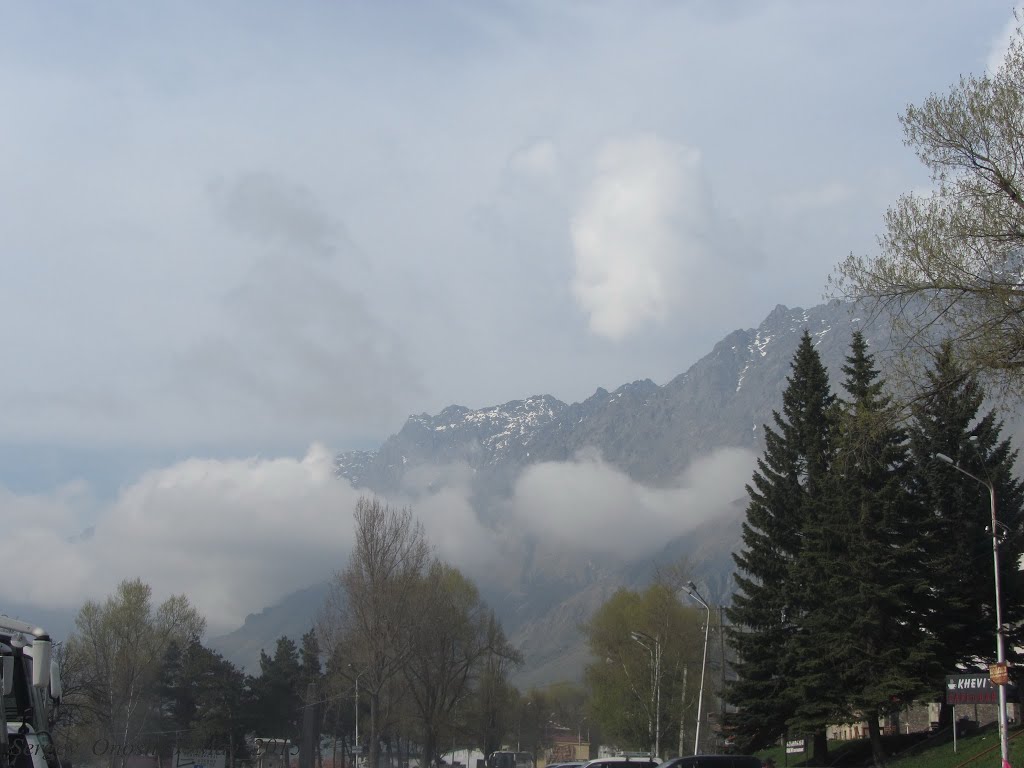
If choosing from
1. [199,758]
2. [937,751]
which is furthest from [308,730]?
[937,751]

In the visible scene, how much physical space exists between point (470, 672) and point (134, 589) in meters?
30.1

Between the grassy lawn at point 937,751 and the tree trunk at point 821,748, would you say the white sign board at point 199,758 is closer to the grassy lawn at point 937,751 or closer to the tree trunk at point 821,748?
the grassy lawn at point 937,751

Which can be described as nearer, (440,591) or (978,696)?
(978,696)

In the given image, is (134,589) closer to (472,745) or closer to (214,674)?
(214,674)

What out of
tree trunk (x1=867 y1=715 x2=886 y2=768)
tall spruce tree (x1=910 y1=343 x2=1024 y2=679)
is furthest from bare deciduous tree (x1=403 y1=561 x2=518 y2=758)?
tall spruce tree (x1=910 y1=343 x2=1024 y2=679)

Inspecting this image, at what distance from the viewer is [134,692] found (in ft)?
259

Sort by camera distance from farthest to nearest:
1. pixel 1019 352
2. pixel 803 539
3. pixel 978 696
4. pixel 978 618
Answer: pixel 803 539
pixel 978 618
pixel 978 696
pixel 1019 352

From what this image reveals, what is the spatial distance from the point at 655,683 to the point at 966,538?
28.7 m

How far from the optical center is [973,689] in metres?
31.2

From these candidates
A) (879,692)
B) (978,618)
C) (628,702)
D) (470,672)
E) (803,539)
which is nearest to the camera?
(879,692)

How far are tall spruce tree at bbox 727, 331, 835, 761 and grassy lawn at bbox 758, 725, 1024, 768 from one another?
11.1 ft

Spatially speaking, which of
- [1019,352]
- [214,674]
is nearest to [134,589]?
[214,674]

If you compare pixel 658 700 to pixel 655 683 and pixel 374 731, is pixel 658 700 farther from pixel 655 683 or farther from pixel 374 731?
pixel 374 731

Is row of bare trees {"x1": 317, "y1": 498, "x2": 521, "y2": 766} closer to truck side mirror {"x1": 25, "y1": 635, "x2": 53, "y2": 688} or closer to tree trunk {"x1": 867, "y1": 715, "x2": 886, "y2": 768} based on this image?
tree trunk {"x1": 867, "y1": 715, "x2": 886, "y2": 768}
